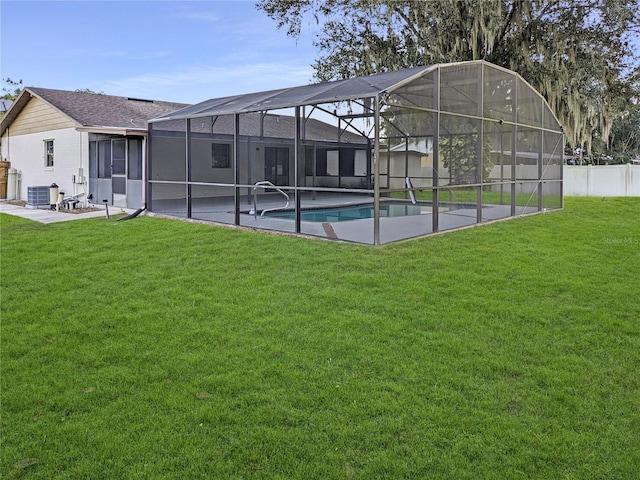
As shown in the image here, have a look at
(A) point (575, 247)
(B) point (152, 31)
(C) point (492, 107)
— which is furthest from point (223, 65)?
(A) point (575, 247)

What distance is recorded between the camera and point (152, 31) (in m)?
15.2

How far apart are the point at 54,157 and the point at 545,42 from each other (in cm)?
1413

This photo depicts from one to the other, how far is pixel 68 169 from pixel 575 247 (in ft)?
43.9

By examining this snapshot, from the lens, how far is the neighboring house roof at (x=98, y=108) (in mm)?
15098

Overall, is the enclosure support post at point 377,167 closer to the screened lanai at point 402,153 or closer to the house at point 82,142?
the screened lanai at point 402,153

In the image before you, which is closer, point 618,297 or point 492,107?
point 618,297

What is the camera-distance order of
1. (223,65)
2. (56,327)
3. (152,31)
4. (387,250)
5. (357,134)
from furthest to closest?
(357,134)
(223,65)
(152,31)
(387,250)
(56,327)

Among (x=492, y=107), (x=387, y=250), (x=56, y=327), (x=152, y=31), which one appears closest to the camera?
(x=56, y=327)

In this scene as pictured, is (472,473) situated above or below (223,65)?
below

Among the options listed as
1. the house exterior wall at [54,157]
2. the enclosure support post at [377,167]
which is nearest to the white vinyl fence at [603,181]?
the enclosure support post at [377,167]

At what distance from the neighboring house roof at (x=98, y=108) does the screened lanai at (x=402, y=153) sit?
1.80 metres

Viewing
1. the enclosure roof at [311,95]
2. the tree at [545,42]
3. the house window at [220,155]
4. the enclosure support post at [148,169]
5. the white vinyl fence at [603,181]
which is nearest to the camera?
the enclosure roof at [311,95]

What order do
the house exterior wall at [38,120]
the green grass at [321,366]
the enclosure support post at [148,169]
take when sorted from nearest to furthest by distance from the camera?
the green grass at [321,366] < the enclosure support post at [148,169] < the house exterior wall at [38,120]

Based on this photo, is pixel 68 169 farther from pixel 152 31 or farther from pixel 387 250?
pixel 387 250
